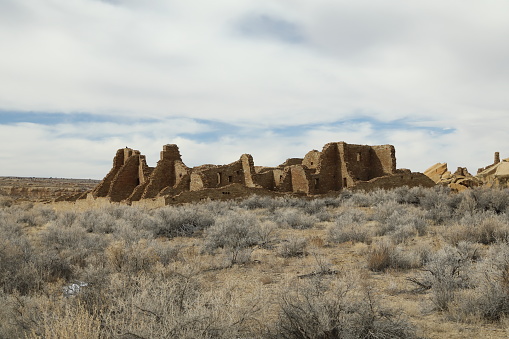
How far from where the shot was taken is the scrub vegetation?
152 inches

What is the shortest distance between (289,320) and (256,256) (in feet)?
15.8

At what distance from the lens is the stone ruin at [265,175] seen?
26.2 metres

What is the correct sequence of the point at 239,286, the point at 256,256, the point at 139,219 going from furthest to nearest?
the point at 139,219, the point at 256,256, the point at 239,286

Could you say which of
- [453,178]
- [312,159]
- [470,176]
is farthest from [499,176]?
[312,159]

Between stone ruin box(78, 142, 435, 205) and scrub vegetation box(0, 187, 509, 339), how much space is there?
475 inches

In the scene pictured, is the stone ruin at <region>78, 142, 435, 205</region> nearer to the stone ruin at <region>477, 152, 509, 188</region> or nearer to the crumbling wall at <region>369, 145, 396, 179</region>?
the crumbling wall at <region>369, 145, 396, 179</region>

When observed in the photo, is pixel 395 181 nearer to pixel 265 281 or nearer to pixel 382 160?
pixel 382 160

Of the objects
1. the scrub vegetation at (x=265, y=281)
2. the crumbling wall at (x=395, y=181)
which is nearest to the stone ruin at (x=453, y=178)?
the crumbling wall at (x=395, y=181)

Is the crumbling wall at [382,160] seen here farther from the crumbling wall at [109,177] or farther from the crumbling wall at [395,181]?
the crumbling wall at [109,177]

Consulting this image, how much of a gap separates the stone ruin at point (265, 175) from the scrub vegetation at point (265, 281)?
475 inches

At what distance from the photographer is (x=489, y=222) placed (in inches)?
371

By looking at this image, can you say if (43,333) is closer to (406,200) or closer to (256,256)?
(256,256)

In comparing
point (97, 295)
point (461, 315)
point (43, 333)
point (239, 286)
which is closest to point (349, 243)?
point (239, 286)

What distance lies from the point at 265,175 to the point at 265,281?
2294 cm
